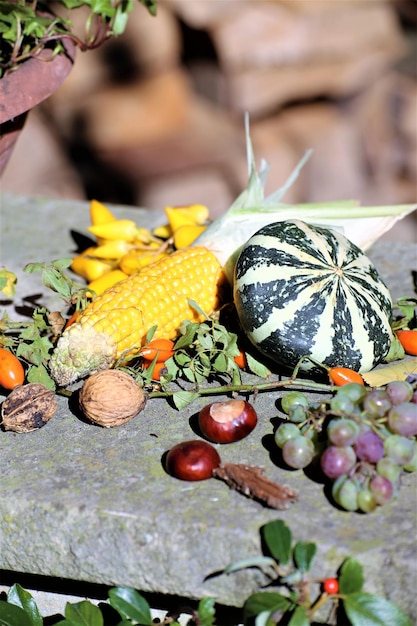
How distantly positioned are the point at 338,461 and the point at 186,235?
0.94 metres

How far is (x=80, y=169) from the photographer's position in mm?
3617

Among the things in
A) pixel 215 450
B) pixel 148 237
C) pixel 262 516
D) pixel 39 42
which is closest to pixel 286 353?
pixel 215 450

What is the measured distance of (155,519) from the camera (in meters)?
1.19

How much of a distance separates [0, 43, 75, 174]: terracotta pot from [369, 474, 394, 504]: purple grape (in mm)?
1054

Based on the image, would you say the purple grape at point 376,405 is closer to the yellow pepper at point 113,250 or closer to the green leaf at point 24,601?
the green leaf at point 24,601

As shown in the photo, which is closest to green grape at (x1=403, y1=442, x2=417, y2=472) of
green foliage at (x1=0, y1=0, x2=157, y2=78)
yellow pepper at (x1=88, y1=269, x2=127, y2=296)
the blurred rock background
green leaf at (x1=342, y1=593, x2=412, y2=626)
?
green leaf at (x1=342, y1=593, x2=412, y2=626)

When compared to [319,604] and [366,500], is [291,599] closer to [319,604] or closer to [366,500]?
[319,604]

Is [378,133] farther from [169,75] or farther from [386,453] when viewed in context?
[386,453]

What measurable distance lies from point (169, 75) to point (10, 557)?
257cm

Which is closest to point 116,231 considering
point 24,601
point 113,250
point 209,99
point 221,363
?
point 113,250

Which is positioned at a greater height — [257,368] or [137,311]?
[137,311]

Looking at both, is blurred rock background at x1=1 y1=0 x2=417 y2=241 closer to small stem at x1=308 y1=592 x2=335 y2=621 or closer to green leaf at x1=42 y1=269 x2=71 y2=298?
green leaf at x1=42 y1=269 x2=71 y2=298

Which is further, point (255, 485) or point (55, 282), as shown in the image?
point (55, 282)

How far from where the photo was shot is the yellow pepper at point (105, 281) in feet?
6.10
